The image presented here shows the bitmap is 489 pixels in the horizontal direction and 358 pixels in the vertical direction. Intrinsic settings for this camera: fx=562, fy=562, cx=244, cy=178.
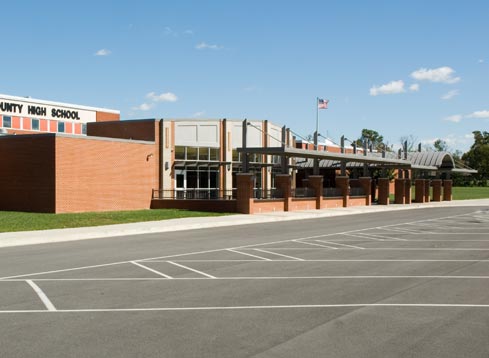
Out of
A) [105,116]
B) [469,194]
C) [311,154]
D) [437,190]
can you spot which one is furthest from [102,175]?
[469,194]

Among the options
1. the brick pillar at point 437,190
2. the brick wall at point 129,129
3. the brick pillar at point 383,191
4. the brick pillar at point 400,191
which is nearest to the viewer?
the brick wall at point 129,129

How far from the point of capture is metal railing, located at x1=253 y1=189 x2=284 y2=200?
33.6 m

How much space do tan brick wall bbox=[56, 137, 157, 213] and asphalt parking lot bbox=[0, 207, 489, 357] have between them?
559 inches

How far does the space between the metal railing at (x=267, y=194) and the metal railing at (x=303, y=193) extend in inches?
92.5

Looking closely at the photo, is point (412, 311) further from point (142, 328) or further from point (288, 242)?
point (288, 242)

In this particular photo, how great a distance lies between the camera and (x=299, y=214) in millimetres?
32219

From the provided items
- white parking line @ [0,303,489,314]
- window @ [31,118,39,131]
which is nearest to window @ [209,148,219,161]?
window @ [31,118,39,131]

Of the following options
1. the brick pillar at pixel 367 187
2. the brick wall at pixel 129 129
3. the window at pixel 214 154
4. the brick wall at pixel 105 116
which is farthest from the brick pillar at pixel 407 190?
the brick wall at pixel 105 116

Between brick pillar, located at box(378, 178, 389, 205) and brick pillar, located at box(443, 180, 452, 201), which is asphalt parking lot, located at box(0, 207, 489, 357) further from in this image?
brick pillar, located at box(443, 180, 452, 201)

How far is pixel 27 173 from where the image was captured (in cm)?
3091

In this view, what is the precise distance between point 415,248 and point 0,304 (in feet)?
38.9

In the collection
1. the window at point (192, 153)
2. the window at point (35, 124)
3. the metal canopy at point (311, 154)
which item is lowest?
the metal canopy at point (311, 154)

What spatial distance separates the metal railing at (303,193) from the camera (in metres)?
37.4

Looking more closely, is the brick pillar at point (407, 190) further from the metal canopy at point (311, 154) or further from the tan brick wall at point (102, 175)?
the tan brick wall at point (102, 175)
